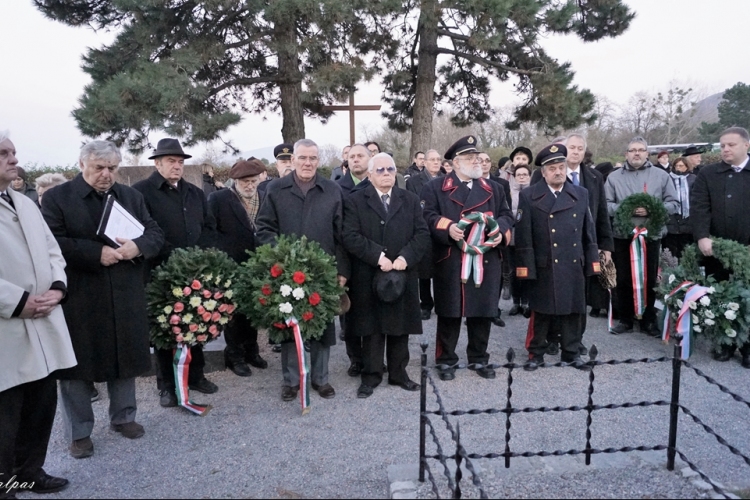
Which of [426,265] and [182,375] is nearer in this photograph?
[182,375]

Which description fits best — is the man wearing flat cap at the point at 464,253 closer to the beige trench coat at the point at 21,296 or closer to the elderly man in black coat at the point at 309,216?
the elderly man in black coat at the point at 309,216

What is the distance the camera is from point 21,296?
3285mm

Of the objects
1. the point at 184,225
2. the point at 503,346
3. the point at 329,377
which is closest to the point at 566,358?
the point at 503,346

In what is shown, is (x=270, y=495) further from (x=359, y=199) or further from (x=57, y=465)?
(x=359, y=199)

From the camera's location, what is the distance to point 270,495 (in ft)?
11.4

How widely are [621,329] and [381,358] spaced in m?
3.55

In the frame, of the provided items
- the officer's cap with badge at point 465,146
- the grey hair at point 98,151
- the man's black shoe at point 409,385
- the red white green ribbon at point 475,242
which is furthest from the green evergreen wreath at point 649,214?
the grey hair at point 98,151

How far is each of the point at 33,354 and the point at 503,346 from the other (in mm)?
4908

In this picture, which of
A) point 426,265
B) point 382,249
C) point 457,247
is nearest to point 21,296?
point 382,249

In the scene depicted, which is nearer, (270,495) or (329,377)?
(270,495)

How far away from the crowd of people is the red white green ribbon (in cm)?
1

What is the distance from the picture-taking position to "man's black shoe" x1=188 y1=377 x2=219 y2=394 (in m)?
5.29

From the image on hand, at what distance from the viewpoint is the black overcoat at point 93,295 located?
4.03 meters

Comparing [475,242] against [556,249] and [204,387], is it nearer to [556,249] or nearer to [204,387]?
[556,249]
